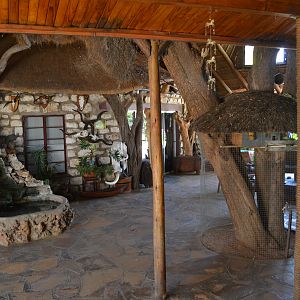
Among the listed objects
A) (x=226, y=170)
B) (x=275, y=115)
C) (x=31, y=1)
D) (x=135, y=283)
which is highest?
(x=31, y=1)

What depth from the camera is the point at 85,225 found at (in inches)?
229

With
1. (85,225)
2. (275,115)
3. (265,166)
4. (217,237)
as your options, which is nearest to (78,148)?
(85,225)

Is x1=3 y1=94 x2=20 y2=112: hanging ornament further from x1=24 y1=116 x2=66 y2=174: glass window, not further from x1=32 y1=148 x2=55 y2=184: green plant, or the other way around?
x1=32 y1=148 x2=55 y2=184: green plant

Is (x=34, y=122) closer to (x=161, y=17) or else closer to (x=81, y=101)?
(x=81, y=101)

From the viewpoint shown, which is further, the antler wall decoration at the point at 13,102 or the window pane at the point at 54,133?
the window pane at the point at 54,133

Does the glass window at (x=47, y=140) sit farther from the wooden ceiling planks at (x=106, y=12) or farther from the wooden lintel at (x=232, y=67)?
the wooden ceiling planks at (x=106, y=12)

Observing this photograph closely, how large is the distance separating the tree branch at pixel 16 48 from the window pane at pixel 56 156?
274 centimetres

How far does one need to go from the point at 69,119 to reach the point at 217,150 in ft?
14.5

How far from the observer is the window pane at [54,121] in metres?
7.80

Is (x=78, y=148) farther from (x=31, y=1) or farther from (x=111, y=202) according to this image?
(x=31, y=1)

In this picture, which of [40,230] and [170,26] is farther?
[40,230]

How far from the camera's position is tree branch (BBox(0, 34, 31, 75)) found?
4.64 metres

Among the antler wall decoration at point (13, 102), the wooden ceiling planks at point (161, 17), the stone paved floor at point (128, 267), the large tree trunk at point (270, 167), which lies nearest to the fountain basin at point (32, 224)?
the stone paved floor at point (128, 267)

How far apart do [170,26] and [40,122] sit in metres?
5.59
